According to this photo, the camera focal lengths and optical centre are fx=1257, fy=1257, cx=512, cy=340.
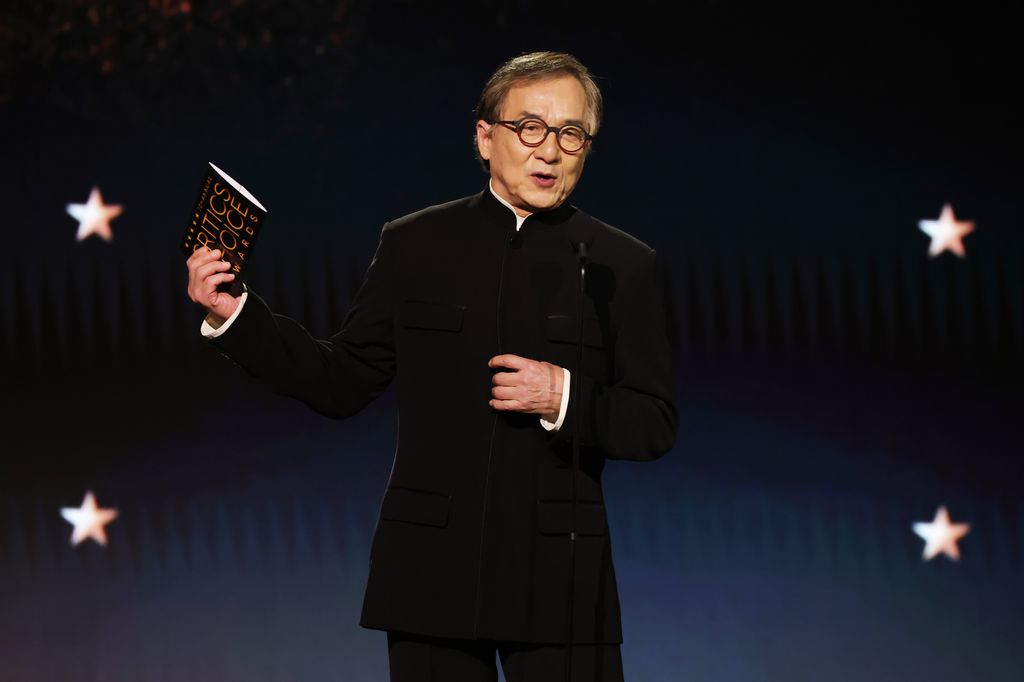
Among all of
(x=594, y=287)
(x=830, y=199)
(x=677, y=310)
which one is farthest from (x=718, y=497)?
(x=594, y=287)

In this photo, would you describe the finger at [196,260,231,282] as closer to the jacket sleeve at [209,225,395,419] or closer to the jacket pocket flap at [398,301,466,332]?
the jacket sleeve at [209,225,395,419]

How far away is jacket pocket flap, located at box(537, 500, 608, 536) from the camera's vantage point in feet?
6.15

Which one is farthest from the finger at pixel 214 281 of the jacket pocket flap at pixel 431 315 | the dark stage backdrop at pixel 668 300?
the dark stage backdrop at pixel 668 300

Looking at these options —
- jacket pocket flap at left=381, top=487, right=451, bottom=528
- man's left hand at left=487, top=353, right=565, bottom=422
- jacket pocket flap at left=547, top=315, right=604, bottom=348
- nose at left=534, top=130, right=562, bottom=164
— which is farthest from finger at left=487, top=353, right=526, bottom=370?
nose at left=534, top=130, right=562, bottom=164

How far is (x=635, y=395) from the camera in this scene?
1.94m

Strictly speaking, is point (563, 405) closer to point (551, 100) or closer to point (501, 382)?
point (501, 382)

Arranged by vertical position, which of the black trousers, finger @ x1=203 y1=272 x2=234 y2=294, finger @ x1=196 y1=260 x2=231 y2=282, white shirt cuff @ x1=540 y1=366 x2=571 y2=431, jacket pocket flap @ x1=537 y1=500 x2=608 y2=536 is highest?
finger @ x1=196 y1=260 x2=231 y2=282

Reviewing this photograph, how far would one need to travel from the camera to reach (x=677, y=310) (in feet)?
11.3

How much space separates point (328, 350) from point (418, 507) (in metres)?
0.31

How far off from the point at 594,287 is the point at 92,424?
1988 mm

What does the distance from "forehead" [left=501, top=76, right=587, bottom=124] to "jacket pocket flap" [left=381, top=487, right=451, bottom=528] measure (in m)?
0.62

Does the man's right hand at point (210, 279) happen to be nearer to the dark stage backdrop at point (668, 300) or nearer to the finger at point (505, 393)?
the finger at point (505, 393)

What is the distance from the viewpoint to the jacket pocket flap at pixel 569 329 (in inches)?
76.5

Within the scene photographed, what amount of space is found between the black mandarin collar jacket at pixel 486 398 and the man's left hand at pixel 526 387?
35 mm
